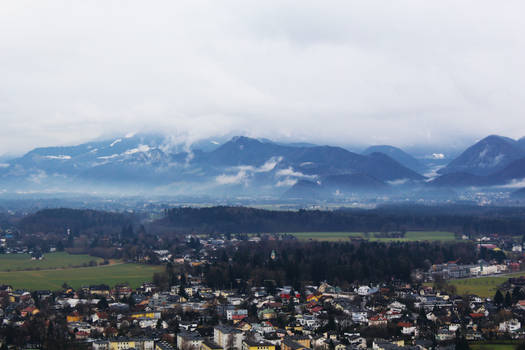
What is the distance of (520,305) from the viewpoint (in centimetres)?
4169

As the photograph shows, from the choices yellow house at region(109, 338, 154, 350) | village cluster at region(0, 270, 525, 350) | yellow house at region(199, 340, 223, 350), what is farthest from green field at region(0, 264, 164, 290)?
yellow house at region(199, 340, 223, 350)

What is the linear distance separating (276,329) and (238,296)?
9.35 meters

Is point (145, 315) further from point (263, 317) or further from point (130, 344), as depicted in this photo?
point (130, 344)

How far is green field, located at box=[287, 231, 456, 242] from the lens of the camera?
262ft

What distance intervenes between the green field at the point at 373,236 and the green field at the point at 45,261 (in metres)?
24.2

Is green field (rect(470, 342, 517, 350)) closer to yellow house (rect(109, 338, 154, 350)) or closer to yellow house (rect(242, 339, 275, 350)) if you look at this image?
yellow house (rect(242, 339, 275, 350))

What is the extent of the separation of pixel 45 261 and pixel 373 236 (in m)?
35.9

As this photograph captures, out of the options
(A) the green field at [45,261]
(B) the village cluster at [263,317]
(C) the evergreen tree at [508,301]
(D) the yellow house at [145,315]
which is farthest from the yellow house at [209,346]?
(A) the green field at [45,261]

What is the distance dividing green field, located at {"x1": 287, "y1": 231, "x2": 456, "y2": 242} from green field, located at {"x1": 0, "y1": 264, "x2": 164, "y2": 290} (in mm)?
26443

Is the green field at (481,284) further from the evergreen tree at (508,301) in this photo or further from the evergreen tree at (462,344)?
the evergreen tree at (462,344)

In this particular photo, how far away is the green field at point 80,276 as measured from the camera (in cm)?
5116

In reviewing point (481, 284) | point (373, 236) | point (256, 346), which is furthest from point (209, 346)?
point (373, 236)

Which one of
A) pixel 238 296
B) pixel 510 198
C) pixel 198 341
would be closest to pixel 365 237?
pixel 238 296

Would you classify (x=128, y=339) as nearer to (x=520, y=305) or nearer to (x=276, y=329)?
(x=276, y=329)
